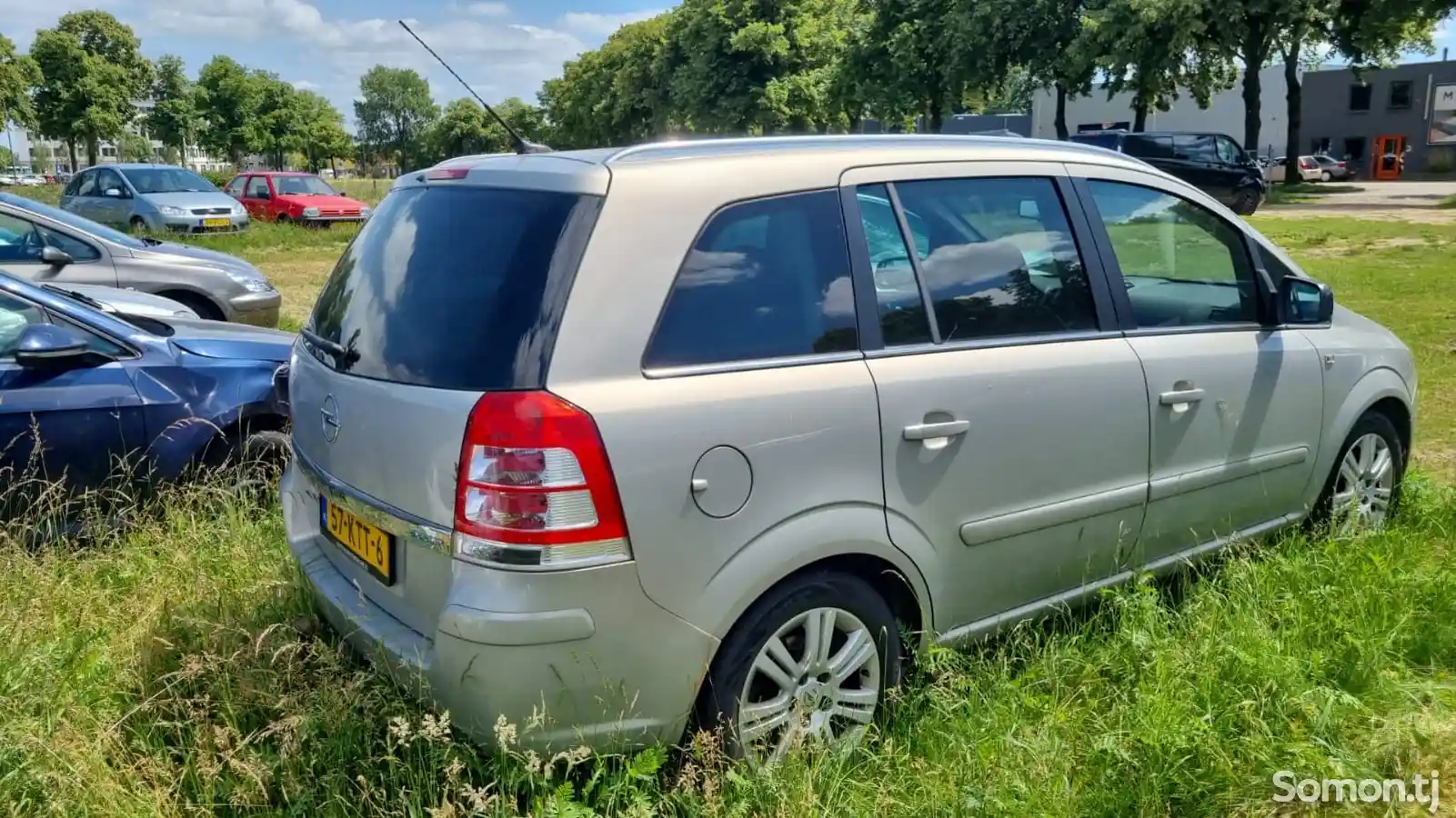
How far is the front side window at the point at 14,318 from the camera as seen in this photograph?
4.44m

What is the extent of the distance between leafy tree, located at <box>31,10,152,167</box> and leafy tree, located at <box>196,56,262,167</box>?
41.9 feet

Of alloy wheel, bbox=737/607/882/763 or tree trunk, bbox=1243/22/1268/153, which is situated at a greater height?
tree trunk, bbox=1243/22/1268/153

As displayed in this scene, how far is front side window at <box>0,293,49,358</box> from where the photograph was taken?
14.6 ft

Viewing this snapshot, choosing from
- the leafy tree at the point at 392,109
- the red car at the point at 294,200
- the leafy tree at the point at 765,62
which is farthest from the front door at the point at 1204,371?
the leafy tree at the point at 392,109

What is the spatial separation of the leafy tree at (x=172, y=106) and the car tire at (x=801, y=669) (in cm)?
6022

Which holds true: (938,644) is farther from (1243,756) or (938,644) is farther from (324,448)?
(324,448)

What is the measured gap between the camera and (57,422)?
14.1 feet

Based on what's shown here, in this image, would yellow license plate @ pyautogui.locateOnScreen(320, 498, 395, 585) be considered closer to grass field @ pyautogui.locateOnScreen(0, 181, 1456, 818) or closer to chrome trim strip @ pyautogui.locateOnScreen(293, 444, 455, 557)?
chrome trim strip @ pyautogui.locateOnScreen(293, 444, 455, 557)

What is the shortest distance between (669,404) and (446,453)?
0.53 metres

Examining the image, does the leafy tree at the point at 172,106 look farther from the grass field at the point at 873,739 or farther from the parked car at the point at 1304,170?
the grass field at the point at 873,739

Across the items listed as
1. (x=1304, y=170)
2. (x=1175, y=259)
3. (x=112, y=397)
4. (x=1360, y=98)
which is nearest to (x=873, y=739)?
(x=1175, y=259)

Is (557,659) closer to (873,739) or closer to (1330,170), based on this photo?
(873,739)

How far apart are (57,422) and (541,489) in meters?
3.09

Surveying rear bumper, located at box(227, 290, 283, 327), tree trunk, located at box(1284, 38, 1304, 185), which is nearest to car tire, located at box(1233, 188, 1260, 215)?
tree trunk, located at box(1284, 38, 1304, 185)
